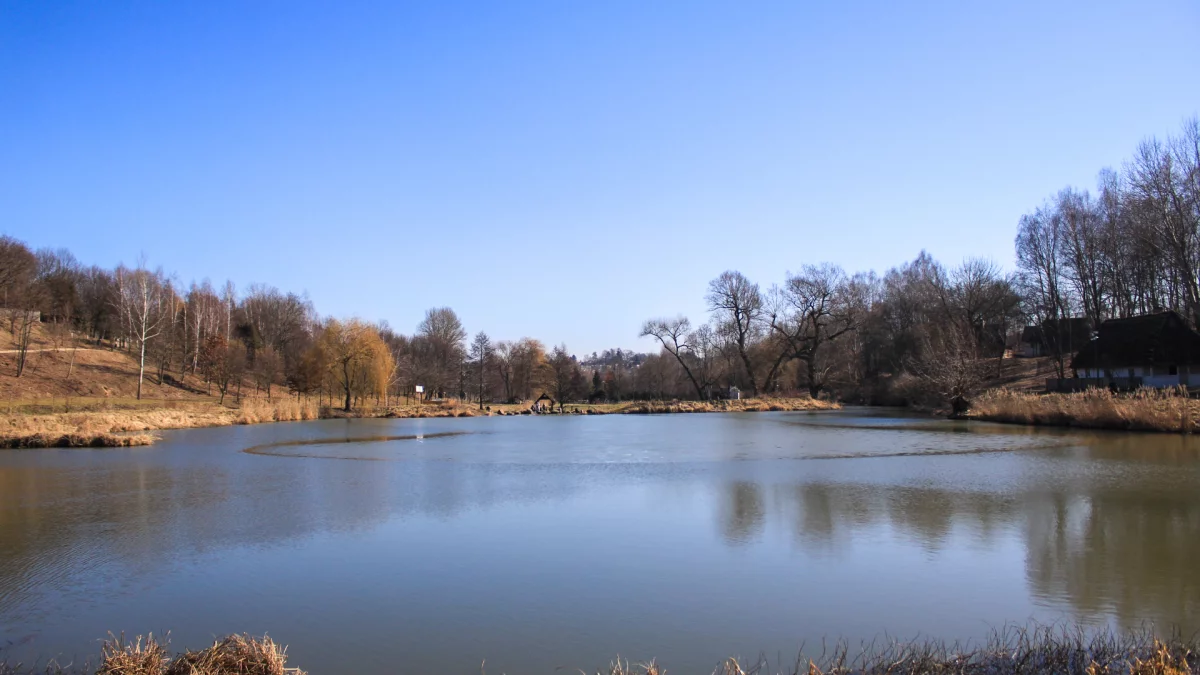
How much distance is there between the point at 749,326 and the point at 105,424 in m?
43.2

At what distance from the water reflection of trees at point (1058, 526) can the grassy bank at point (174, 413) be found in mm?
22350

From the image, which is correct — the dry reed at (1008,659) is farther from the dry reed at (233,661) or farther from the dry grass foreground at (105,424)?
the dry grass foreground at (105,424)

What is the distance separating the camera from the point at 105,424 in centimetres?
2636

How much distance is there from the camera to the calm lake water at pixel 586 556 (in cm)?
588

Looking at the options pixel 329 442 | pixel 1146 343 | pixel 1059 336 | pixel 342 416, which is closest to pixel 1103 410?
pixel 1146 343

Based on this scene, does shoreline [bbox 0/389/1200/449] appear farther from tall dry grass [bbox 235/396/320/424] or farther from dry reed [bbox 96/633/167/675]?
dry reed [bbox 96/633/167/675]

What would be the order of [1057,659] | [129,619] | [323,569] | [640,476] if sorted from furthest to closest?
[640,476] → [323,569] → [129,619] → [1057,659]

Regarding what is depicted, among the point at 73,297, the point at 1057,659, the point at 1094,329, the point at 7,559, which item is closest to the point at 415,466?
the point at 7,559

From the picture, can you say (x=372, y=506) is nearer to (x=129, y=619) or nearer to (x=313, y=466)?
(x=129, y=619)

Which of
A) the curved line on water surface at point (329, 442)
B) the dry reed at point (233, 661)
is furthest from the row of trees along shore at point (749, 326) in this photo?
the dry reed at point (233, 661)

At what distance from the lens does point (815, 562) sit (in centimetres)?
796

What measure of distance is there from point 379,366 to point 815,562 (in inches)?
1608

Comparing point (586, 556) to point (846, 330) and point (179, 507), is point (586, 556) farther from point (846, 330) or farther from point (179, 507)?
point (846, 330)

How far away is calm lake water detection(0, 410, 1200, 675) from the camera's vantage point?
588 centimetres
